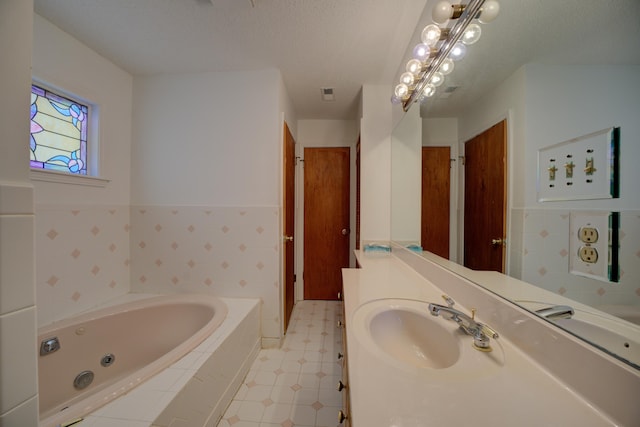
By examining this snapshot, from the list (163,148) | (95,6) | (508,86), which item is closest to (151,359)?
(163,148)

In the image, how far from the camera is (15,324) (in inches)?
15.6

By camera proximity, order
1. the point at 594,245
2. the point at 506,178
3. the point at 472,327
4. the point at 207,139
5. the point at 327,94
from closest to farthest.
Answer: the point at 594,245
the point at 472,327
the point at 506,178
the point at 207,139
the point at 327,94

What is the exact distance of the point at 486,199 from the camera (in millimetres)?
903

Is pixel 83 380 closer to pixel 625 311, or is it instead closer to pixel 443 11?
pixel 625 311

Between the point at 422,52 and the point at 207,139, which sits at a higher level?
the point at 422,52

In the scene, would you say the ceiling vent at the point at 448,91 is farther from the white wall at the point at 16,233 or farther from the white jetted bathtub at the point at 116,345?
the white jetted bathtub at the point at 116,345

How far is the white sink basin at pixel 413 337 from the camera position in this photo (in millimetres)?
739

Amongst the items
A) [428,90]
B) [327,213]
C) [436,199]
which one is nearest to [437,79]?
[428,90]

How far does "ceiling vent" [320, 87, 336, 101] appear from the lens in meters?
2.01

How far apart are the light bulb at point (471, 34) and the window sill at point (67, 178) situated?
2.33m

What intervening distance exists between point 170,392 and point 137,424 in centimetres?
13

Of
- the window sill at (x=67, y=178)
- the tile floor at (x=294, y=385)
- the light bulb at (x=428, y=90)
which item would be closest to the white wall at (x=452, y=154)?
the light bulb at (x=428, y=90)

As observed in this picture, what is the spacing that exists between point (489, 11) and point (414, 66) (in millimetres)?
507

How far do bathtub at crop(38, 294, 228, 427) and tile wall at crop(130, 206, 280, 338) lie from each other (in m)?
0.19
